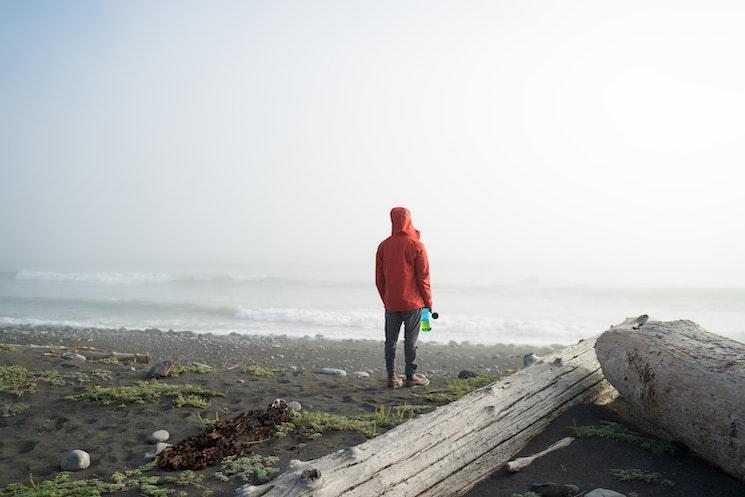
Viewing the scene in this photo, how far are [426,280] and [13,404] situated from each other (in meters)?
5.33

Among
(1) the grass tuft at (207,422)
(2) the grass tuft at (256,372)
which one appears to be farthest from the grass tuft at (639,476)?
(2) the grass tuft at (256,372)

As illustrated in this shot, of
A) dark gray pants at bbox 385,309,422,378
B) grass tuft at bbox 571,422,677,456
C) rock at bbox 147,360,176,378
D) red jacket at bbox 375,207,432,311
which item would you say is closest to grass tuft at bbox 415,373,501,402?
dark gray pants at bbox 385,309,422,378

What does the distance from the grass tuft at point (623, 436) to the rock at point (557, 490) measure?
3.58 feet

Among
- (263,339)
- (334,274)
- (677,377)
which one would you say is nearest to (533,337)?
(263,339)

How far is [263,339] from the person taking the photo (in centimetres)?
1544

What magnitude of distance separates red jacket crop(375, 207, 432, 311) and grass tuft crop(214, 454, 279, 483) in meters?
3.79

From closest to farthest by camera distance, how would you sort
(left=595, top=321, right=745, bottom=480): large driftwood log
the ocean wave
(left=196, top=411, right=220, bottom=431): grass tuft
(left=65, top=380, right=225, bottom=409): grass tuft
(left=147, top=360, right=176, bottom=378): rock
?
(left=595, top=321, right=745, bottom=480): large driftwood log
(left=196, top=411, right=220, bottom=431): grass tuft
(left=65, top=380, right=225, bottom=409): grass tuft
(left=147, top=360, right=176, bottom=378): rock
the ocean wave

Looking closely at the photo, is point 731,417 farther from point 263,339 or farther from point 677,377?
point 263,339

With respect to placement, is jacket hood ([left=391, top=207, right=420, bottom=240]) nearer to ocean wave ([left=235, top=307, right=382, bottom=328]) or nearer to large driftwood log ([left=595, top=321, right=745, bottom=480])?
large driftwood log ([left=595, top=321, right=745, bottom=480])

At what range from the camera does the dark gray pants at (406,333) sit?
26.0 feet

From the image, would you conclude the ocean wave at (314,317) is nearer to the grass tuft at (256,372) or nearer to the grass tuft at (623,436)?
the grass tuft at (256,372)

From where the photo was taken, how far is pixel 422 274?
7.83 m

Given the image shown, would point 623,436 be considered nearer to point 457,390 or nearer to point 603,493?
point 603,493

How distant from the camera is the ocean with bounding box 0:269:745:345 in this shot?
736 inches
